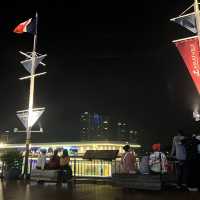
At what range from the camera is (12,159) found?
50.0 feet

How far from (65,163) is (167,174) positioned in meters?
4.78

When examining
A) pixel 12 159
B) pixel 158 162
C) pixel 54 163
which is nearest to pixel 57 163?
pixel 54 163

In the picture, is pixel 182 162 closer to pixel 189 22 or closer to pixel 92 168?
pixel 189 22

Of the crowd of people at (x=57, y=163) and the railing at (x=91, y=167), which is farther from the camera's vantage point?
the railing at (x=91, y=167)

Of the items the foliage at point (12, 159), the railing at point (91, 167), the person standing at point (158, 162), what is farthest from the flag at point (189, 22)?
the foliage at point (12, 159)

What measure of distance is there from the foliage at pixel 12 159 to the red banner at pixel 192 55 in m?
9.76

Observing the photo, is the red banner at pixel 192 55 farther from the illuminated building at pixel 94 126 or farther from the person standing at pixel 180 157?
the illuminated building at pixel 94 126

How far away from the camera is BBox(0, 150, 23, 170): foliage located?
15.1 m

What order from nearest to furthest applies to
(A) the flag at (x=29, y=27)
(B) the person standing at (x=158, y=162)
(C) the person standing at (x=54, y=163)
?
(B) the person standing at (x=158, y=162)
(C) the person standing at (x=54, y=163)
(A) the flag at (x=29, y=27)

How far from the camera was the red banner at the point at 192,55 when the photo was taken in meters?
10.3

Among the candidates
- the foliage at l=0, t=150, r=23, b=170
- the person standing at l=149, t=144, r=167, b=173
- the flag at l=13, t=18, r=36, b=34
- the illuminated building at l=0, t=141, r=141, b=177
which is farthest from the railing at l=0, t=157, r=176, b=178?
the flag at l=13, t=18, r=36, b=34

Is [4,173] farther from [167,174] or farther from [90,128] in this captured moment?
[90,128]

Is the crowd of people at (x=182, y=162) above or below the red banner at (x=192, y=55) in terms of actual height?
below

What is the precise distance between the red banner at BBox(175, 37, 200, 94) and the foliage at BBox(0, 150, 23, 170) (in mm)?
9765
